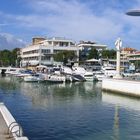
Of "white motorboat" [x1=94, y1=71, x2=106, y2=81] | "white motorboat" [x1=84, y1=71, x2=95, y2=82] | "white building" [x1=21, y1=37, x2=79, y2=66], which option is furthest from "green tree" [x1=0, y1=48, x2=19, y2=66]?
"white motorboat" [x1=84, y1=71, x2=95, y2=82]

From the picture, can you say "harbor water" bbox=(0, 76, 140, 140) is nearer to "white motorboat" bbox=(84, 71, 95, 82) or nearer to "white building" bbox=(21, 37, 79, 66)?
"white motorboat" bbox=(84, 71, 95, 82)

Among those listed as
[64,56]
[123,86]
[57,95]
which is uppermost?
[64,56]

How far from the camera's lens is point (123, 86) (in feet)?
188

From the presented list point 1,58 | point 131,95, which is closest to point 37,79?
point 131,95

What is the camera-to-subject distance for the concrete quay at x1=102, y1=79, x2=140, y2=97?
2094 inches

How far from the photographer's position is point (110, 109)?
132 feet

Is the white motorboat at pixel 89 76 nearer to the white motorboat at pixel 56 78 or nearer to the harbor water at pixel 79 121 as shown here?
the white motorboat at pixel 56 78

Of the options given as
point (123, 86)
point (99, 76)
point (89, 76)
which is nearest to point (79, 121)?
point (123, 86)

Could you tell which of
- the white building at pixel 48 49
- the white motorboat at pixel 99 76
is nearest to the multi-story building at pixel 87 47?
the white building at pixel 48 49

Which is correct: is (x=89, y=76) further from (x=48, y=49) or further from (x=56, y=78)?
(x=48, y=49)

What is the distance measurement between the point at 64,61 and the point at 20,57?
45.6m

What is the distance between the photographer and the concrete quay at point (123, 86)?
53.2 m

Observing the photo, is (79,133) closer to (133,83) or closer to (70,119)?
(70,119)

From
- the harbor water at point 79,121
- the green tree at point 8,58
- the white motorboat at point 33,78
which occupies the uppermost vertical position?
the green tree at point 8,58
